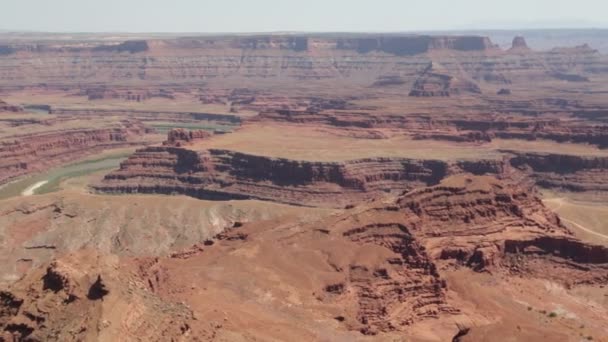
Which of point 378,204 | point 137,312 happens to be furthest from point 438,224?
point 137,312

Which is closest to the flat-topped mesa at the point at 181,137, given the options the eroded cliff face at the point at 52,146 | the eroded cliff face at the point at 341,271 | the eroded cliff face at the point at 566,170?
the eroded cliff face at the point at 52,146

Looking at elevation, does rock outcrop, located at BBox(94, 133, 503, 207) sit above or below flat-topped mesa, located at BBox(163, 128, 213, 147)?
below

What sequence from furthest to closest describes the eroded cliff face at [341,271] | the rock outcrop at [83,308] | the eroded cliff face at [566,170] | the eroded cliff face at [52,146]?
the eroded cliff face at [52,146] → the eroded cliff face at [566,170] → the eroded cliff face at [341,271] → the rock outcrop at [83,308]

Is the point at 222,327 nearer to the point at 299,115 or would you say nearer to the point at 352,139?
the point at 352,139

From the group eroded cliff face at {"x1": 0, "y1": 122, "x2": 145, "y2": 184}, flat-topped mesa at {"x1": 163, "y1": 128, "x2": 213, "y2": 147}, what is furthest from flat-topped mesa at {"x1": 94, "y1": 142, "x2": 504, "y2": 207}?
eroded cliff face at {"x1": 0, "y1": 122, "x2": 145, "y2": 184}

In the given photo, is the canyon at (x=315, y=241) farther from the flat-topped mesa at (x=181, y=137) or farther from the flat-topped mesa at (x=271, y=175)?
the flat-topped mesa at (x=181, y=137)

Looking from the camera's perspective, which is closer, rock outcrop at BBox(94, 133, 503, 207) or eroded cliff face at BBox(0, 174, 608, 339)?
eroded cliff face at BBox(0, 174, 608, 339)

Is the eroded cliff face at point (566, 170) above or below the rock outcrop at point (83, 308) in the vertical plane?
Result: below

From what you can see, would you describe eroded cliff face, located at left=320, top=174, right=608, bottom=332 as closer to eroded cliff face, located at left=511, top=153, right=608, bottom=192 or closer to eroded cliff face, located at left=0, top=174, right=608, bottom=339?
eroded cliff face, located at left=0, top=174, right=608, bottom=339

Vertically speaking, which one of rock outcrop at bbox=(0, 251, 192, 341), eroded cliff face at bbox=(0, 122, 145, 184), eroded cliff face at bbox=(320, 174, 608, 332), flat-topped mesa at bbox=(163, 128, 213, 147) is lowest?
eroded cliff face at bbox=(0, 122, 145, 184)
